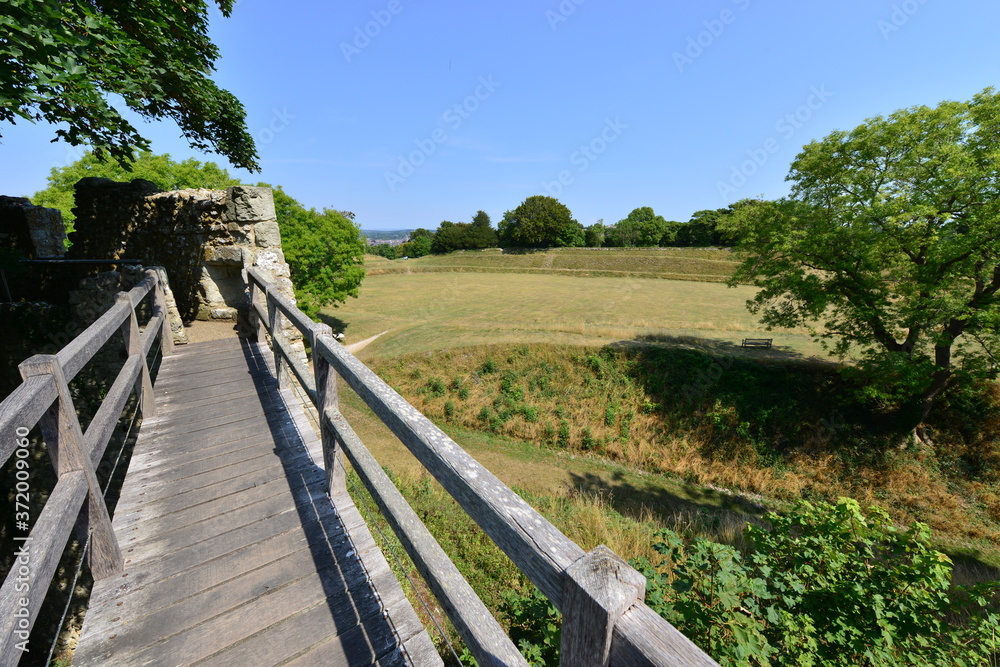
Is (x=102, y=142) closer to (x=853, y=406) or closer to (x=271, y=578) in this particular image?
(x=271, y=578)

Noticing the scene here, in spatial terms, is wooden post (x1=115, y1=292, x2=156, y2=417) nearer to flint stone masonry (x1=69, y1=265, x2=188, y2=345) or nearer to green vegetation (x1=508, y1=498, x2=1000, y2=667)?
flint stone masonry (x1=69, y1=265, x2=188, y2=345)

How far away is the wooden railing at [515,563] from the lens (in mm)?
882

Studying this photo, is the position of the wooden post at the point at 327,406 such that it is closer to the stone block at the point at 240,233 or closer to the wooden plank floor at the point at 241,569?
the wooden plank floor at the point at 241,569

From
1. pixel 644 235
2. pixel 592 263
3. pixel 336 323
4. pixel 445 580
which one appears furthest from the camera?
pixel 644 235

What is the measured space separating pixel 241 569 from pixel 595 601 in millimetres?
2638

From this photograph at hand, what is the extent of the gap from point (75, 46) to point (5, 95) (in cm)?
119

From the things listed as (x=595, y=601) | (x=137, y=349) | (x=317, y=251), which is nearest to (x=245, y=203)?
(x=137, y=349)

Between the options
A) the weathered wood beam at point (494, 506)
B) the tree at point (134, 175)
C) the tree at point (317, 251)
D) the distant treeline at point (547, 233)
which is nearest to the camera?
the weathered wood beam at point (494, 506)

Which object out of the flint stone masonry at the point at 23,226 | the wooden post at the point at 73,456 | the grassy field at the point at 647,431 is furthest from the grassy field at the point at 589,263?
the wooden post at the point at 73,456

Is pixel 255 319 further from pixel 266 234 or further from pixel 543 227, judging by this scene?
pixel 543 227

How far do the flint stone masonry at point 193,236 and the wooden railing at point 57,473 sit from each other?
4.12m

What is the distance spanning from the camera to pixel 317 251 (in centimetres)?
2003

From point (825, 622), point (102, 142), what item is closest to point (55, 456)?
point (825, 622)

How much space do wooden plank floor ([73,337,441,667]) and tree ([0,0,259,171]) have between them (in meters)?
4.58
